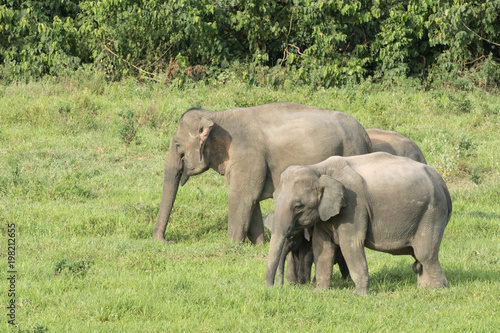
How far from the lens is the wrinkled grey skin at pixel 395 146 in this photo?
9.68 metres

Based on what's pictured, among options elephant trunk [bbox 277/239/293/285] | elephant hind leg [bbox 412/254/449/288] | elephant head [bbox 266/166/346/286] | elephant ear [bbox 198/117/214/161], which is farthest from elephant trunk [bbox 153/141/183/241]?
elephant hind leg [bbox 412/254/449/288]

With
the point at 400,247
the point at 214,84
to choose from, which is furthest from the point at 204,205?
the point at 214,84

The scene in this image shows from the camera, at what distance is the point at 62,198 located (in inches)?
429

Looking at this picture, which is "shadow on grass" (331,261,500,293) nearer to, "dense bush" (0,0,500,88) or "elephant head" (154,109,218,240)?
"elephant head" (154,109,218,240)

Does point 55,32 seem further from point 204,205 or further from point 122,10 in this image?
point 204,205

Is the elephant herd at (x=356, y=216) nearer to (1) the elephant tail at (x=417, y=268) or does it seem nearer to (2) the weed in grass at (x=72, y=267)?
(1) the elephant tail at (x=417, y=268)

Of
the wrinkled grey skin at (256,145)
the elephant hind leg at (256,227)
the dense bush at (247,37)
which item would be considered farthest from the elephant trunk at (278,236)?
the dense bush at (247,37)

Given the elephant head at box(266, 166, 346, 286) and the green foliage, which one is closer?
the elephant head at box(266, 166, 346, 286)

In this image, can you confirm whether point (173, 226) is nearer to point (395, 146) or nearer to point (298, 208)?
point (395, 146)

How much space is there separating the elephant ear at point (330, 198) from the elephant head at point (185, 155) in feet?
8.79

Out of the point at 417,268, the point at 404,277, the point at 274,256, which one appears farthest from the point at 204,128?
the point at 417,268

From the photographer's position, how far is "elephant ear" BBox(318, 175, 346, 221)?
6.98m

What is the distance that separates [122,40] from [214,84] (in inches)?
98.3

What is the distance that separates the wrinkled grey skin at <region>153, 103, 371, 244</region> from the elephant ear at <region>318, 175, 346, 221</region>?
83.3 inches
